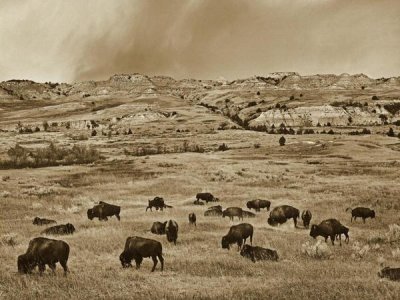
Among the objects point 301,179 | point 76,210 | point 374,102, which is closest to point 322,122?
point 374,102

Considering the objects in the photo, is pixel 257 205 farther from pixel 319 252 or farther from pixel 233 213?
pixel 319 252

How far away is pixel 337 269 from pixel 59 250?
916 cm

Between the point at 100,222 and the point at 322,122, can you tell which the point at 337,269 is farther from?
the point at 322,122

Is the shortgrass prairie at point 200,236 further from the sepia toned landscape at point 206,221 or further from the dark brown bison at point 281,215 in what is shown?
the dark brown bison at point 281,215

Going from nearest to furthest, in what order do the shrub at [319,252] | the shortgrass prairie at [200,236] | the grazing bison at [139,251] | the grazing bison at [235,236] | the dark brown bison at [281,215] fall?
the shortgrass prairie at [200,236]
the grazing bison at [139,251]
the shrub at [319,252]
the grazing bison at [235,236]
the dark brown bison at [281,215]

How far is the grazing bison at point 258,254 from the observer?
16875 mm

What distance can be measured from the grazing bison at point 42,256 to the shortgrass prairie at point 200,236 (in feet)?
1.11

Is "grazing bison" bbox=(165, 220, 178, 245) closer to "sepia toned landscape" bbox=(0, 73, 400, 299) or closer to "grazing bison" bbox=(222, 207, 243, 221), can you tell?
"sepia toned landscape" bbox=(0, 73, 400, 299)

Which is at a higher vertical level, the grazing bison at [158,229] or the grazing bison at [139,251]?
the grazing bison at [139,251]

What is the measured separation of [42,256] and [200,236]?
8927 millimetres

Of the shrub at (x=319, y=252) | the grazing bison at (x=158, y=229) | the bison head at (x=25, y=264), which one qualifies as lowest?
the shrub at (x=319, y=252)

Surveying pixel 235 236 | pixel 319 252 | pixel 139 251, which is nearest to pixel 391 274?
pixel 319 252

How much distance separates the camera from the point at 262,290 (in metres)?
12.3

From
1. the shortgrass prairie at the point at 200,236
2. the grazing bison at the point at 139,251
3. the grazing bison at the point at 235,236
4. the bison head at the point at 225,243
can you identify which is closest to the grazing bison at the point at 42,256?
the shortgrass prairie at the point at 200,236
